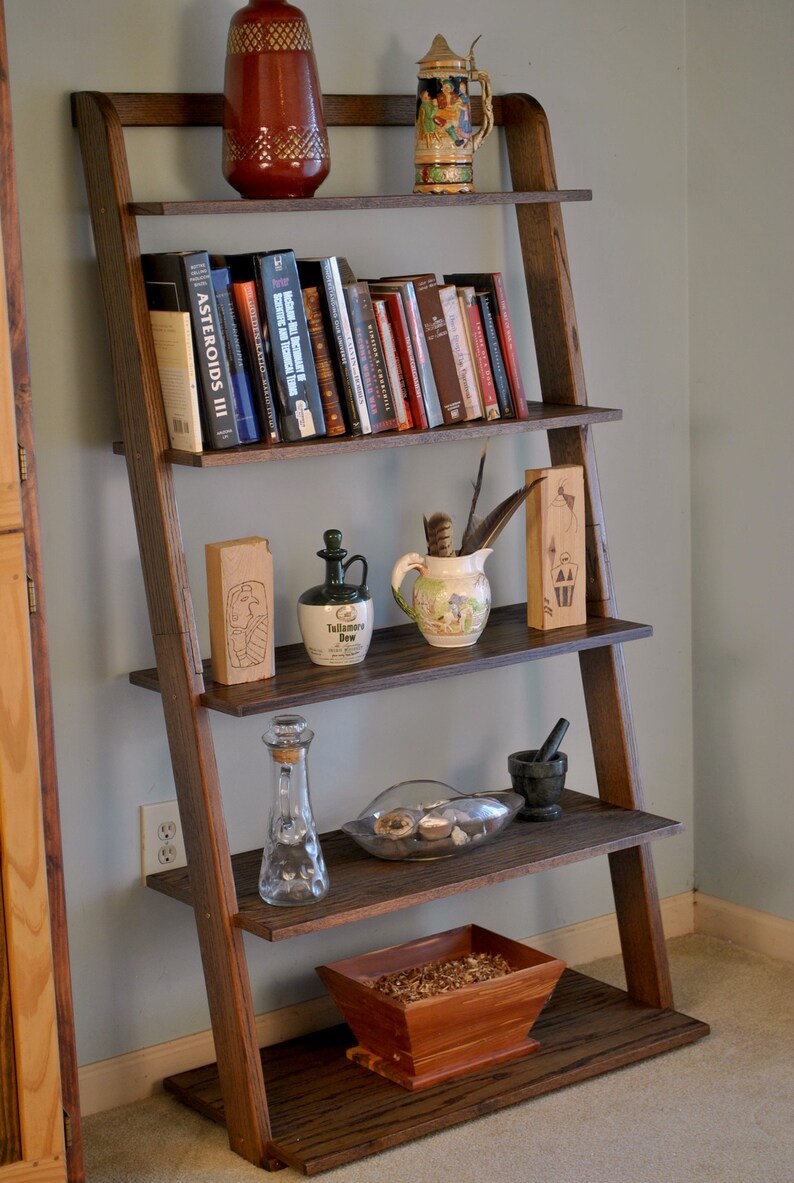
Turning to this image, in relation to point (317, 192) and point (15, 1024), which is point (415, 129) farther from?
point (15, 1024)

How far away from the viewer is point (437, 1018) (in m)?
2.12

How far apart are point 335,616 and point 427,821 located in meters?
0.35

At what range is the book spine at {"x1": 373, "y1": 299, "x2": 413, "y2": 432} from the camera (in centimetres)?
208

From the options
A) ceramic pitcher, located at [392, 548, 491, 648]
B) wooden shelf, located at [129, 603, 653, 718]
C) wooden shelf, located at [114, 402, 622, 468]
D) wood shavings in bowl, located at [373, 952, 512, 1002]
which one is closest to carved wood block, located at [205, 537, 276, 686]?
wooden shelf, located at [129, 603, 653, 718]

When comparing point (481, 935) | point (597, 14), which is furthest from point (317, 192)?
point (481, 935)

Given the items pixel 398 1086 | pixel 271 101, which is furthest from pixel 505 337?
pixel 398 1086

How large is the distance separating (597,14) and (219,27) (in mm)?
721

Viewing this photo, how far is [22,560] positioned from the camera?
171 cm

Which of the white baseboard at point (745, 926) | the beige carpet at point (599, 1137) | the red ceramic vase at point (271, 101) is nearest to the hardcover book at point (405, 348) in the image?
the red ceramic vase at point (271, 101)

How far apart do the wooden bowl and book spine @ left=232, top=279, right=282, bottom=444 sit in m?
0.84

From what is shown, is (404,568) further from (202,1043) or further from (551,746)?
(202,1043)

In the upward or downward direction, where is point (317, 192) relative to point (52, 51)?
downward

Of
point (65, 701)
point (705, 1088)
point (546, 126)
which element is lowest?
point (705, 1088)

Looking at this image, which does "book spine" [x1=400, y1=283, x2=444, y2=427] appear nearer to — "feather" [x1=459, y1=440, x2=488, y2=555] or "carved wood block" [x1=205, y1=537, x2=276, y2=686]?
"feather" [x1=459, y1=440, x2=488, y2=555]
